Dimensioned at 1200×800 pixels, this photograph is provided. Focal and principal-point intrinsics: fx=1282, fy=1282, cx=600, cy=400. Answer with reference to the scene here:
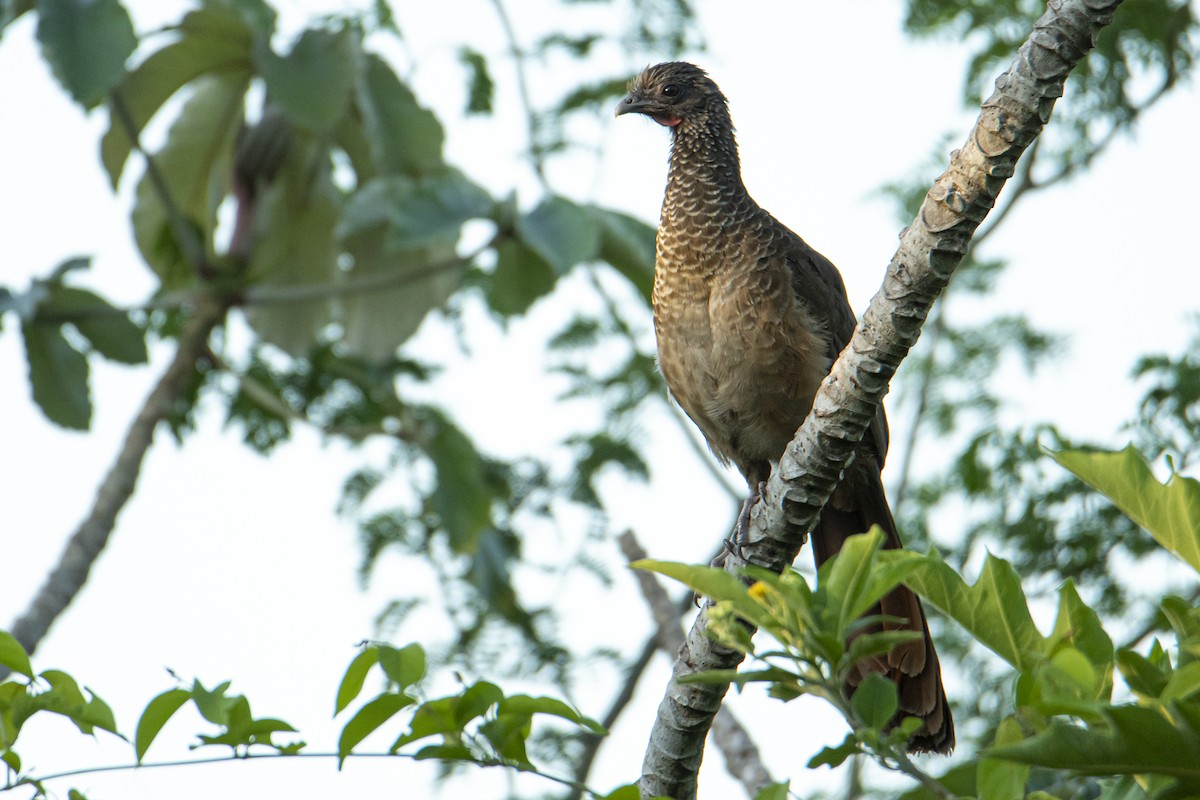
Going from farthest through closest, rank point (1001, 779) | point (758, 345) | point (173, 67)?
point (173, 67) < point (758, 345) < point (1001, 779)

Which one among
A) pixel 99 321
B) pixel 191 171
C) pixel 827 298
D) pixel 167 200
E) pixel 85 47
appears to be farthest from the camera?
pixel 191 171

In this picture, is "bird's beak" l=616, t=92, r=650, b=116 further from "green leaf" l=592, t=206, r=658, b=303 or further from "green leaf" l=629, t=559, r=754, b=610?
"green leaf" l=629, t=559, r=754, b=610

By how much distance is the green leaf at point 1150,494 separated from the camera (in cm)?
159

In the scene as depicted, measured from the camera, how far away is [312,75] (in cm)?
414

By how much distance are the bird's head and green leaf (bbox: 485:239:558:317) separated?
650mm

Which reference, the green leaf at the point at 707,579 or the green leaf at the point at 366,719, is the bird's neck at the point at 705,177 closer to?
the green leaf at the point at 366,719

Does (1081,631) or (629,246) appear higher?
(629,246)

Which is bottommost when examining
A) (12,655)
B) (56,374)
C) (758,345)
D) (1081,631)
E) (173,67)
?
(12,655)

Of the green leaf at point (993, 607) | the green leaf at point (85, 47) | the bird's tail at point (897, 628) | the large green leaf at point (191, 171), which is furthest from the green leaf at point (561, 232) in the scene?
the green leaf at point (993, 607)

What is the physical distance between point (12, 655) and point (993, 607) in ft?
4.40

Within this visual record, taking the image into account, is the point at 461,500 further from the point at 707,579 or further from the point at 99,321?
the point at 707,579

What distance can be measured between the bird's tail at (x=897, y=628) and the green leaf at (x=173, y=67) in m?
2.65

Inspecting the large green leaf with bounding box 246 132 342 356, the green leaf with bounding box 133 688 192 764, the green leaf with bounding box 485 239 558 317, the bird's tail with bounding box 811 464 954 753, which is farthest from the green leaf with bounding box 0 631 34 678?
the large green leaf with bounding box 246 132 342 356

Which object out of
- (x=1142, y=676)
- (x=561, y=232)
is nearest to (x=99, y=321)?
(x=561, y=232)
